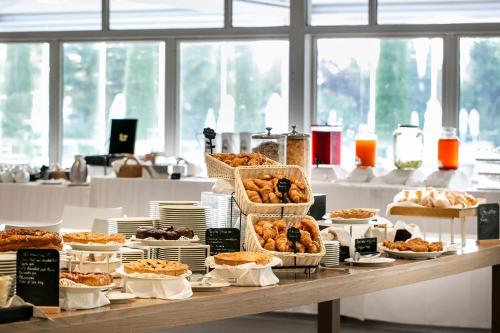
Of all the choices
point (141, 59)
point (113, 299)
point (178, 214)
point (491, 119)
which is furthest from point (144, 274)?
point (141, 59)

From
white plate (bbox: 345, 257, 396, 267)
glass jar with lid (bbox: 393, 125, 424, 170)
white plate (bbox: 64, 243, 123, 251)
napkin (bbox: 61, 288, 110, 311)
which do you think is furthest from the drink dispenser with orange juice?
napkin (bbox: 61, 288, 110, 311)

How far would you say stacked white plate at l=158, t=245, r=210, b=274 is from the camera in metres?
3.65

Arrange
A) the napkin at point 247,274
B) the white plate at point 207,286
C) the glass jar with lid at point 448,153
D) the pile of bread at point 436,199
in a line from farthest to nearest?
the glass jar with lid at point 448,153 → the pile of bread at point 436,199 → the napkin at point 247,274 → the white plate at point 207,286

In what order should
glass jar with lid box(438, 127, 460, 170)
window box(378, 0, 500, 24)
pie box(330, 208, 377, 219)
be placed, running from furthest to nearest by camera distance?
window box(378, 0, 500, 24)
glass jar with lid box(438, 127, 460, 170)
pie box(330, 208, 377, 219)

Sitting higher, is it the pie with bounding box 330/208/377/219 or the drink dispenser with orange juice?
the drink dispenser with orange juice

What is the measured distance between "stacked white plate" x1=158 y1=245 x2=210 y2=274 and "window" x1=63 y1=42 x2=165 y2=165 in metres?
5.08

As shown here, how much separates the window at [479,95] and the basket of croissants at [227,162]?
383cm

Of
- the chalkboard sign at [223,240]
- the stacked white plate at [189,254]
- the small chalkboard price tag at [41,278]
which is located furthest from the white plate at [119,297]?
the chalkboard sign at [223,240]

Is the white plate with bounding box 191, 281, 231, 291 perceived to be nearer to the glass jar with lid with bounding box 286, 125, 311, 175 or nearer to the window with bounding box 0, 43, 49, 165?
the glass jar with lid with bounding box 286, 125, 311, 175

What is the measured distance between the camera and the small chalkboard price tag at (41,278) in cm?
278

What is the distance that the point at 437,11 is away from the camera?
25.5 ft

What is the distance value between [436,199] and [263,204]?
1458mm

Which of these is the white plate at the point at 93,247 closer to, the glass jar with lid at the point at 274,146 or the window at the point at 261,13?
the glass jar with lid at the point at 274,146

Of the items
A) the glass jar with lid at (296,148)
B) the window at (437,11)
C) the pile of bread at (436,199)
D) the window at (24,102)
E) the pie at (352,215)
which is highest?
the window at (437,11)
